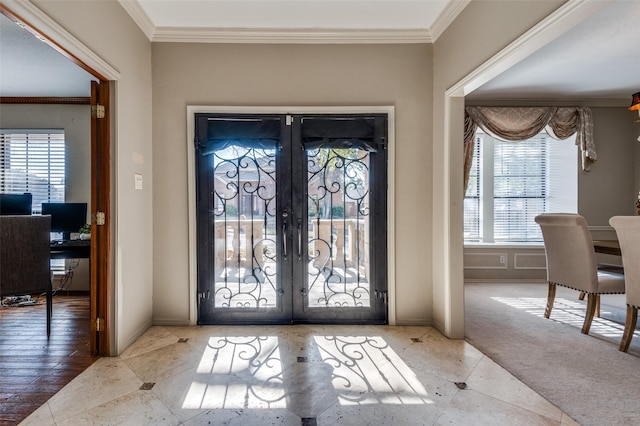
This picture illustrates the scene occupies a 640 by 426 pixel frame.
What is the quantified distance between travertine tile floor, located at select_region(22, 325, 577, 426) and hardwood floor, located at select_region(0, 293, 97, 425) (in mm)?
124

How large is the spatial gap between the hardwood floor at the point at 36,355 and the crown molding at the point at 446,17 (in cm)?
409

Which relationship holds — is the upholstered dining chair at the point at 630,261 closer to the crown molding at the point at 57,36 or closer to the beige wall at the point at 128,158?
the beige wall at the point at 128,158

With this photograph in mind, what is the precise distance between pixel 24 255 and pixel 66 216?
3.84ft

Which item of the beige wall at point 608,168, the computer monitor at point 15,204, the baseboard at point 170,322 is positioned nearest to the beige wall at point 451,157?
the baseboard at point 170,322

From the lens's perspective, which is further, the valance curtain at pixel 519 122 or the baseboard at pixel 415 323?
the valance curtain at pixel 519 122

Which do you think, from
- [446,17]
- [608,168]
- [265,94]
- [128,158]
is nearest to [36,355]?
[128,158]

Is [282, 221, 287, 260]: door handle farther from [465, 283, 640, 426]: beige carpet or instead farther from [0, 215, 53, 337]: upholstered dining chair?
[0, 215, 53, 337]: upholstered dining chair

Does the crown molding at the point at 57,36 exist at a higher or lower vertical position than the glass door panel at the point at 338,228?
higher

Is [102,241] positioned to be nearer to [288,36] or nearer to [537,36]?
[288,36]

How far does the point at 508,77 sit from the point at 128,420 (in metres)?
5.16

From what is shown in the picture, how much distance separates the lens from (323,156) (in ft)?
10.0

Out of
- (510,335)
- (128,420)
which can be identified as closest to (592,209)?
(510,335)

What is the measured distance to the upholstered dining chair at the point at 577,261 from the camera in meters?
2.88

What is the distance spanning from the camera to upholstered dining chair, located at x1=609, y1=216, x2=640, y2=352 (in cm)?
242
